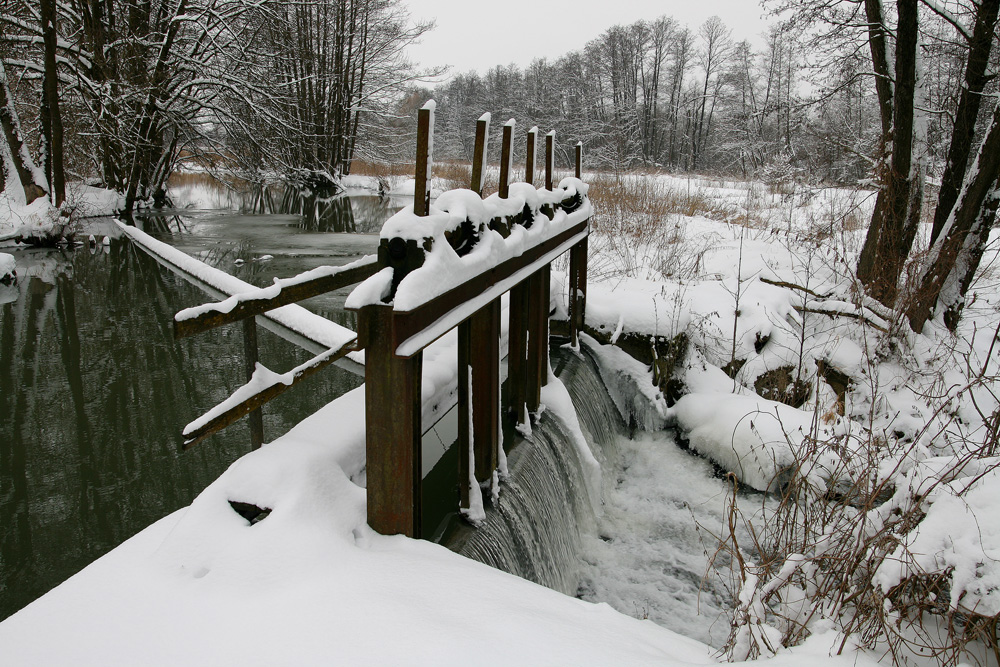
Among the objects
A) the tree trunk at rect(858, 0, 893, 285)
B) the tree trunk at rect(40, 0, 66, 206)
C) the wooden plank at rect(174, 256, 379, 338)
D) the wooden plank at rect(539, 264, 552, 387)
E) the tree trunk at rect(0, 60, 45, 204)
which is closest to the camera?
the wooden plank at rect(174, 256, 379, 338)

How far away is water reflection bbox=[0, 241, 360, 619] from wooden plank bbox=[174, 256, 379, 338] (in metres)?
2.10

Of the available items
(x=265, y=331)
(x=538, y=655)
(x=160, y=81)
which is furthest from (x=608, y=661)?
(x=160, y=81)

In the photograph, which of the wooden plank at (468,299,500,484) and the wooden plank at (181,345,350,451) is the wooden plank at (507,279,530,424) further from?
the wooden plank at (181,345,350,451)

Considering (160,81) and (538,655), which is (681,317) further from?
(160,81)

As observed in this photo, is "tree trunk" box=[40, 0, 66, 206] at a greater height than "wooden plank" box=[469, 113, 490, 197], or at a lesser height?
greater

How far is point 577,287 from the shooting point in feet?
20.1

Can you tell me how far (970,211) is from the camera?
6.84 meters

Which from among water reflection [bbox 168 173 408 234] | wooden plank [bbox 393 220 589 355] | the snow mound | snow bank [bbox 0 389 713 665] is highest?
water reflection [bbox 168 173 408 234]

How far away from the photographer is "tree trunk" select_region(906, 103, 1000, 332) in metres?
6.71

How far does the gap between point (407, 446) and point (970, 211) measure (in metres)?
7.22

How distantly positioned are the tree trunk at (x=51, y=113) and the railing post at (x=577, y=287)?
11.5m

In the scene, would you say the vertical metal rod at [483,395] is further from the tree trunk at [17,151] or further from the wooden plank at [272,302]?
the tree trunk at [17,151]

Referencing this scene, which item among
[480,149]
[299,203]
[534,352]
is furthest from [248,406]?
[299,203]

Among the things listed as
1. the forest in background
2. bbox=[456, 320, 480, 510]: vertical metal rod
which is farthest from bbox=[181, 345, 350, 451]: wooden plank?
the forest in background
